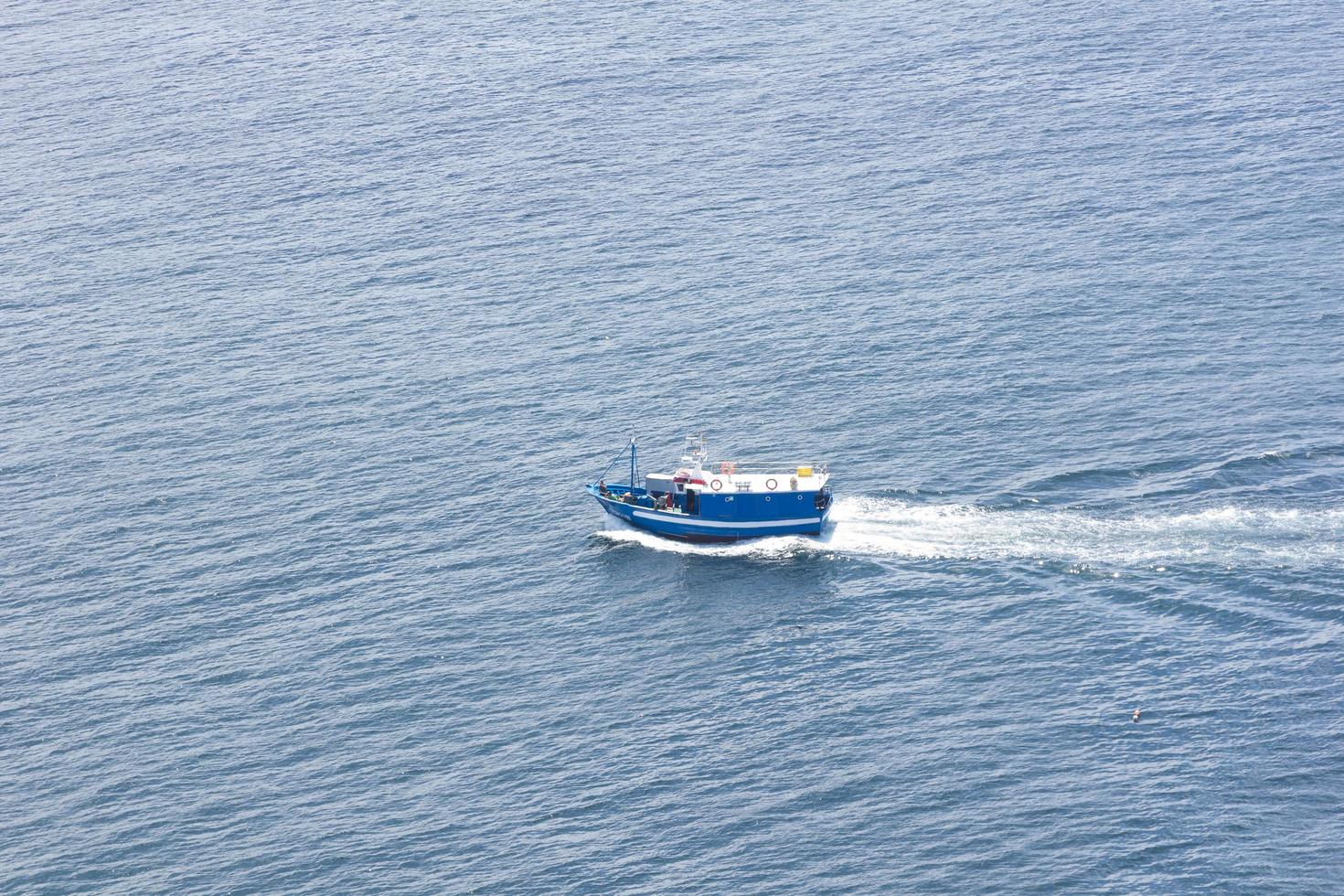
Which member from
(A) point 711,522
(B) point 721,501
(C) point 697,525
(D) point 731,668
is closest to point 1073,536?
(B) point 721,501

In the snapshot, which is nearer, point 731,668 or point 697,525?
point 731,668

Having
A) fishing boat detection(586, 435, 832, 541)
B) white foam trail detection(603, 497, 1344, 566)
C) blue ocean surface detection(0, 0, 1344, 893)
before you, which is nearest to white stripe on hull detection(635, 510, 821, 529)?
fishing boat detection(586, 435, 832, 541)

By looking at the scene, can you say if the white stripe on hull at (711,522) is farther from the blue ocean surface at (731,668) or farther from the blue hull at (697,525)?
the blue ocean surface at (731,668)

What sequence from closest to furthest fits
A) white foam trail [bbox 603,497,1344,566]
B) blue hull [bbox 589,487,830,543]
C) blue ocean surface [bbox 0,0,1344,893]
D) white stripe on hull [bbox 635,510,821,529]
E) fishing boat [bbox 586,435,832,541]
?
1. blue ocean surface [bbox 0,0,1344,893]
2. white foam trail [bbox 603,497,1344,566]
3. fishing boat [bbox 586,435,832,541]
4. blue hull [bbox 589,487,830,543]
5. white stripe on hull [bbox 635,510,821,529]

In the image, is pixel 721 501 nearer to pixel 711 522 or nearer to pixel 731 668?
pixel 711 522

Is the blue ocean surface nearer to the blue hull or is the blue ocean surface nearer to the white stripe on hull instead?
the blue hull

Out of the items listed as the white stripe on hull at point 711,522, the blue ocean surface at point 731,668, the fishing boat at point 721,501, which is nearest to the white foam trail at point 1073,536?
the blue ocean surface at point 731,668
